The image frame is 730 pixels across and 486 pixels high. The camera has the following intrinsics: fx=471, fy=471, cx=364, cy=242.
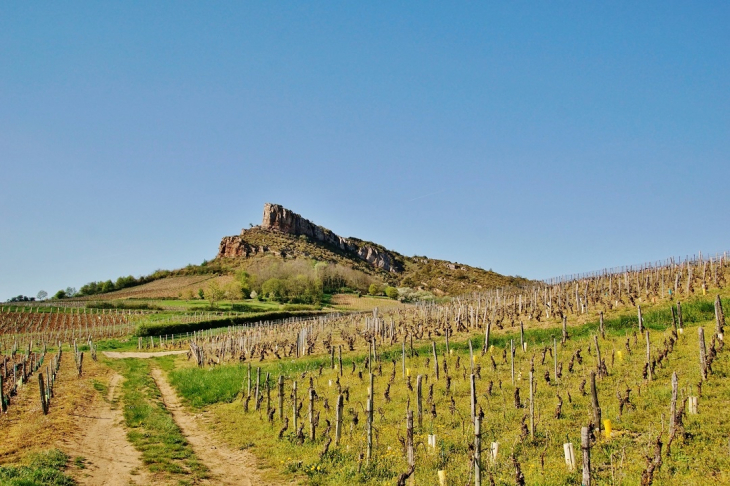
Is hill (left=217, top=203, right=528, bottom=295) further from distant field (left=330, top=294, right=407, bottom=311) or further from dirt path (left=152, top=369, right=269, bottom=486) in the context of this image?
dirt path (left=152, top=369, right=269, bottom=486)

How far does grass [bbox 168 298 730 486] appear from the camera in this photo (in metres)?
9.09

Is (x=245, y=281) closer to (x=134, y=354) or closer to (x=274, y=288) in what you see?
(x=274, y=288)

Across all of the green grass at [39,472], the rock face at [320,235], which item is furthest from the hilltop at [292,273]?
the green grass at [39,472]

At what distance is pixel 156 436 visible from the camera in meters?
14.5

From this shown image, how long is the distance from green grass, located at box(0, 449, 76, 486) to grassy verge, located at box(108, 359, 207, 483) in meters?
1.85

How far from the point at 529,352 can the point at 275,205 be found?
161 m

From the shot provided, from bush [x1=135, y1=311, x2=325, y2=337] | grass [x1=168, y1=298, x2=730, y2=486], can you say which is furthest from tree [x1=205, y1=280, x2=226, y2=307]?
grass [x1=168, y1=298, x2=730, y2=486]

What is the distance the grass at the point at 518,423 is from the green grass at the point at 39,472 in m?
4.50

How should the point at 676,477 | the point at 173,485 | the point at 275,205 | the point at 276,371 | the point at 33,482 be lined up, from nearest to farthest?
the point at 676,477 < the point at 33,482 < the point at 173,485 < the point at 276,371 < the point at 275,205

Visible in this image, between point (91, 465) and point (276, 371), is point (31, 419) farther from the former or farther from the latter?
point (276, 371)

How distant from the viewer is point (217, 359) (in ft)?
116

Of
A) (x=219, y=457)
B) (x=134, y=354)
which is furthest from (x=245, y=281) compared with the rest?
(x=219, y=457)

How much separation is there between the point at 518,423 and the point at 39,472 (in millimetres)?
11172

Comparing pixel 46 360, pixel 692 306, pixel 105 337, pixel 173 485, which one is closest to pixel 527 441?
pixel 173 485
